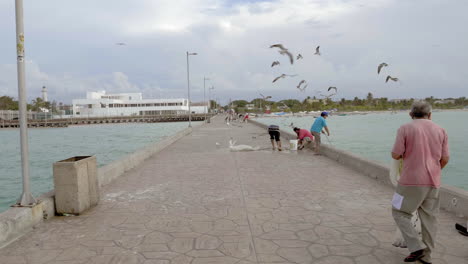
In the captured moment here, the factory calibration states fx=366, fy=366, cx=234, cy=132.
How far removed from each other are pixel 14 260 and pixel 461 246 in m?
4.84

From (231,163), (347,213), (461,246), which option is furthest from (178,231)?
(231,163)

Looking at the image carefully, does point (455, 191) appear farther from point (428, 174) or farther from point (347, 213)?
point (428, 174)

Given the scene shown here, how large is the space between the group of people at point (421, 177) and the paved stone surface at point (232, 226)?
1.10ft

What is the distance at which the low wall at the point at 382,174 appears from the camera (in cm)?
504

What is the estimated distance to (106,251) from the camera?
4.09 m

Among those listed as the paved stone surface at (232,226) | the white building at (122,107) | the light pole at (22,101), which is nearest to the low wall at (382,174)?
the paved stone surface at (232,226)

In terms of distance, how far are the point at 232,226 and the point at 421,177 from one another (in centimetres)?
242

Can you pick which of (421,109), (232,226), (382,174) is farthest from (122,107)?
(421,109)

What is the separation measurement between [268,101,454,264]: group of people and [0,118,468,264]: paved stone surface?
34cm

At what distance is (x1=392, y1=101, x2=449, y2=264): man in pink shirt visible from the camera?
3.51 meters

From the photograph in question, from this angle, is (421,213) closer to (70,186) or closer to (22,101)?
(70,186)

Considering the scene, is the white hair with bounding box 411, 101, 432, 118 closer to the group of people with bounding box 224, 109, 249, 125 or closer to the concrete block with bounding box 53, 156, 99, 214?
the concrete block with bounding box 53, 156, 99, 214

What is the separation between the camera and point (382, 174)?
7461mm

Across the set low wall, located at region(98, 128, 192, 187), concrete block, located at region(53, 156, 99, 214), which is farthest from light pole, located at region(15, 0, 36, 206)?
low wall, located at region(98, 128, 192, 187)
